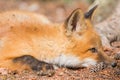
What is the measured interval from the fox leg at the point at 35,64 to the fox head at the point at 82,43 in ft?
2.09

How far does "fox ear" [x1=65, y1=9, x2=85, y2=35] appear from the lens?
8.50 meters

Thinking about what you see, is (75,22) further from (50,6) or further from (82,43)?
(50,6)

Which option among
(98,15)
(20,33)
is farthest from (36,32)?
(98,15)

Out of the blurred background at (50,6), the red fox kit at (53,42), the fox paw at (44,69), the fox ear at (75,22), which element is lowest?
the fox paw at (44,69)

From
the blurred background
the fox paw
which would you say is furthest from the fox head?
the blurred background

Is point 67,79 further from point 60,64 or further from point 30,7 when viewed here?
point 30,7

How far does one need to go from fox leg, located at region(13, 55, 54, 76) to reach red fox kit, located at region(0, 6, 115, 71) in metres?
0.04

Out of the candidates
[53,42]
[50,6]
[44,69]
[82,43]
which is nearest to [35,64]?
[44,69]

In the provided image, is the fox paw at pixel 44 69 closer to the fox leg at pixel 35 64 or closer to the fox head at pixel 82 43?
the fox leg at pixel 35 64

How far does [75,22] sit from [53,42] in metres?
0.60

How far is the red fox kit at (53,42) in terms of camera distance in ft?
27.7

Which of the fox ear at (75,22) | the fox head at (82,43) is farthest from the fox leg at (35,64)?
the fox ear at (75,22)

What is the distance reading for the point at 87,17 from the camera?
8.95 m

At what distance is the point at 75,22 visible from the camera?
8656mm
